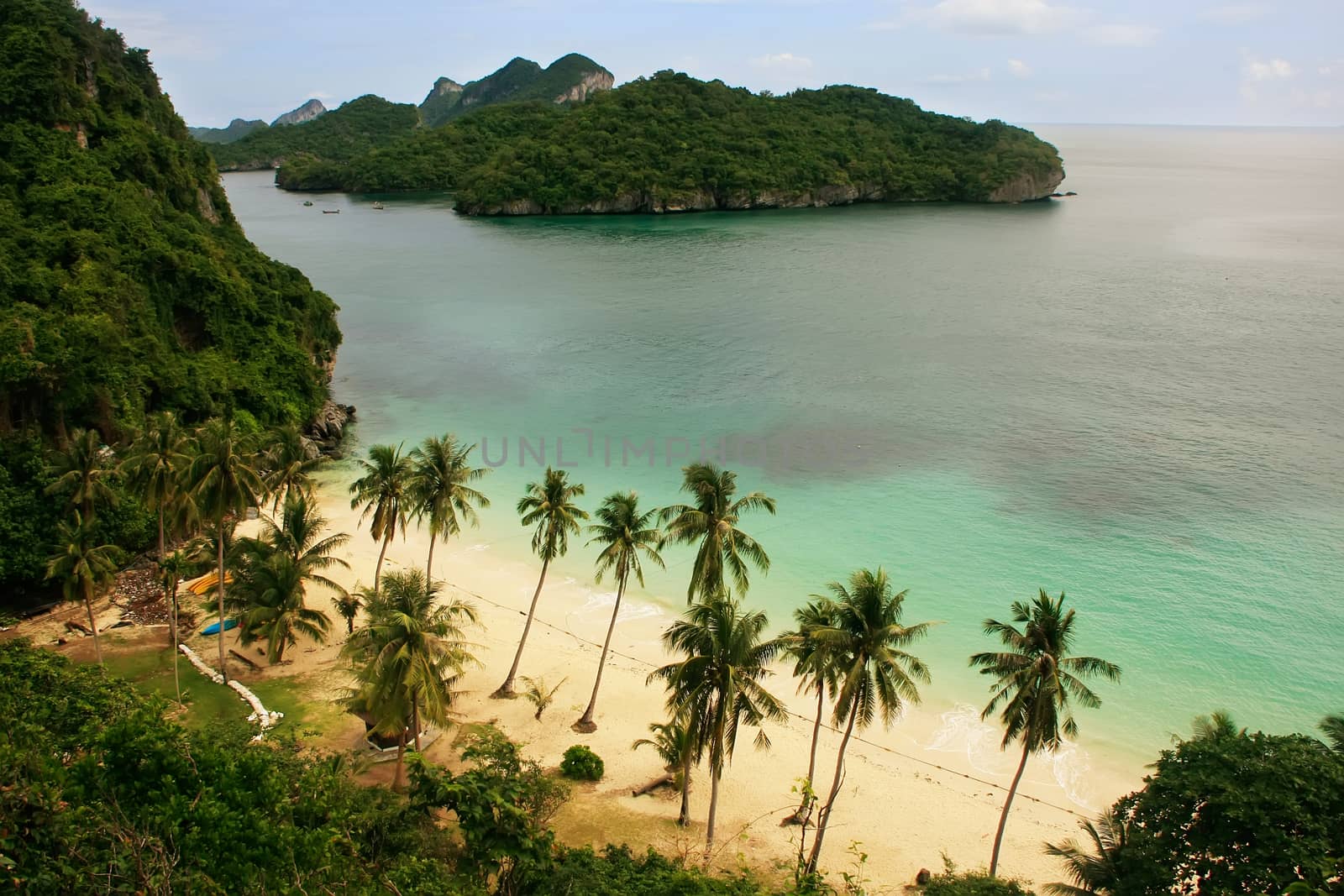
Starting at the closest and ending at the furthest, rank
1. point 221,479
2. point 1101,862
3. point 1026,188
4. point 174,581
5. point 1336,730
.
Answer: point 1336,730 → point 1101,862 → point 221,479 → point 174,581 → point 1026,188

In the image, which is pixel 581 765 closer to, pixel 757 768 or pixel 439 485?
pixel 757 768

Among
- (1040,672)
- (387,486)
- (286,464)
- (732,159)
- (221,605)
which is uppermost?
(732,159)

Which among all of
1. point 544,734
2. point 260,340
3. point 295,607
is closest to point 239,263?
point 260,340

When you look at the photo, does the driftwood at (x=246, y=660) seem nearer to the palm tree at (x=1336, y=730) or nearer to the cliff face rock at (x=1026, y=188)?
the palm tree at (x=1336, y=730)

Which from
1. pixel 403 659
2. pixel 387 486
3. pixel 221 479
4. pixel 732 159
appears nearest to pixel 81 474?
pixel 221 479

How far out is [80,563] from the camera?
93.9 ft

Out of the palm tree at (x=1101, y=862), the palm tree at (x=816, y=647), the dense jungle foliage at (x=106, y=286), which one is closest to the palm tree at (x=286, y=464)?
the dense jungle foliage at (x=106, y=286)

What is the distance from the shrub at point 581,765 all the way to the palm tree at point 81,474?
18.5 metres

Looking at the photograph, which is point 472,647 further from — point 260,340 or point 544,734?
point 260,340

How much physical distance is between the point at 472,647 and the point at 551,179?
136 m

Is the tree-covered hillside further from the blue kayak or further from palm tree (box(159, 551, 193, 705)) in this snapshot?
palm tree (box(159, 551, 193, 705))

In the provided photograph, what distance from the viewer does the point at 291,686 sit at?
29484mm

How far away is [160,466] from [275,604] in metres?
5.89

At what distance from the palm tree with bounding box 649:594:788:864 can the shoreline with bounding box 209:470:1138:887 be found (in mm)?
Answer: 2968
